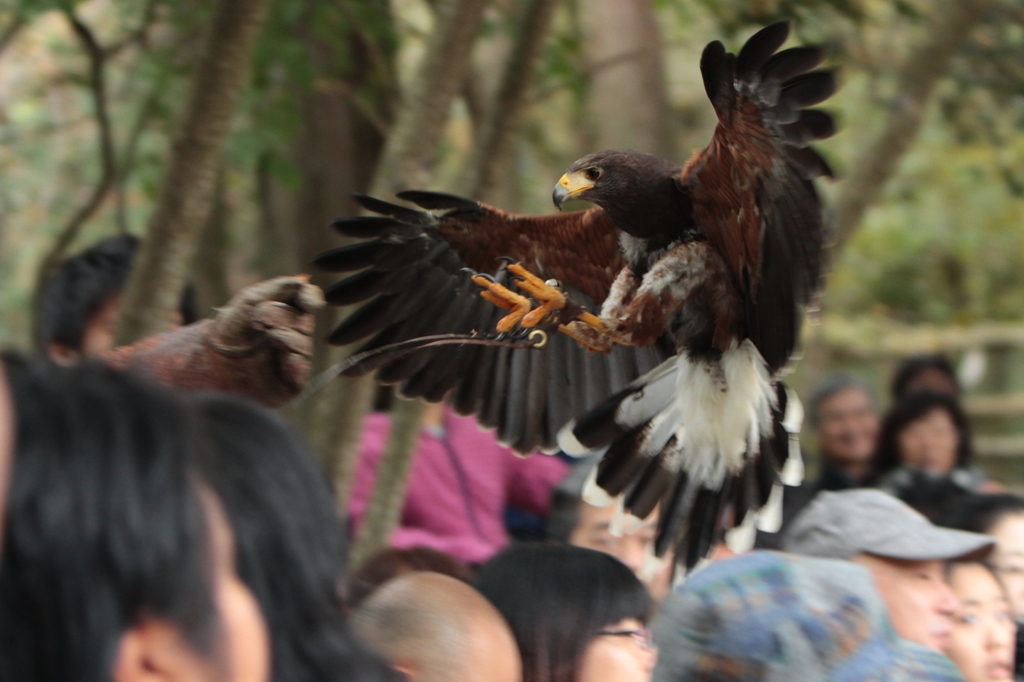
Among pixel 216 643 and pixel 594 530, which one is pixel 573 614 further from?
pixel 216 643

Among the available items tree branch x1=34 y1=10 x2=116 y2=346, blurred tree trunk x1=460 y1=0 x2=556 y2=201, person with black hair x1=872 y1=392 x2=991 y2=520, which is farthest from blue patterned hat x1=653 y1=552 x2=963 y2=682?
A: tree branch x1=34 y1=10 x2=116 y2=346

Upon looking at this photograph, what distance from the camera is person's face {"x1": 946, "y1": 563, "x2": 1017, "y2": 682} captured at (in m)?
2.88

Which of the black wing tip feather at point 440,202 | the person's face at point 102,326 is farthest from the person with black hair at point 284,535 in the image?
the person's face at point 102,326

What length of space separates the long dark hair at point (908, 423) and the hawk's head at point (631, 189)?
2676 millimetres

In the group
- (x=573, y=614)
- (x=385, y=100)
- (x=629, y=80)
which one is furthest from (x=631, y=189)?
(x=385, y=100)

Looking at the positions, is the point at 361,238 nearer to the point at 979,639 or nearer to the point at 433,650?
the point at 433,650

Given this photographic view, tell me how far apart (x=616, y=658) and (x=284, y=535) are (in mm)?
1567

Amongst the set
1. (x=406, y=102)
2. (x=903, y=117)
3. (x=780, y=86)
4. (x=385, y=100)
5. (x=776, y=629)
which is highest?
(x=903, y=117)

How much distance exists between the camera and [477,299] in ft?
9.80

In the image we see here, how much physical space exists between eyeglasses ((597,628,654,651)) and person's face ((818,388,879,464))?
257 cm

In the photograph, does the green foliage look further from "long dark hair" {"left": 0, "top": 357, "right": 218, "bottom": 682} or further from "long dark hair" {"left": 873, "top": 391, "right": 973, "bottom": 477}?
"long dark hair" {"left": 0, "top": 357, "right": 218, "bottom": 682}

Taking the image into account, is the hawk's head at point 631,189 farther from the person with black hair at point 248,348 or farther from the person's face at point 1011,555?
the person's face at point 1011,555

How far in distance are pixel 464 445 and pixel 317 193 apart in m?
1.69

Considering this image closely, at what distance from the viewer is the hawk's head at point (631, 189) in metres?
2.56
